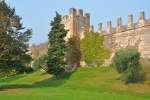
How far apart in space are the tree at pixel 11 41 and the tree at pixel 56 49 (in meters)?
12.3

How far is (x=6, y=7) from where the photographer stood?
40469mm

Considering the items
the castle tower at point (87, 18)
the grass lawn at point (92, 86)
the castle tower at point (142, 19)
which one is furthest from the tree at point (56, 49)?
the castle tower at point (87, 18)

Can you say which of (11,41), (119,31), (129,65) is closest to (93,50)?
(119,31)

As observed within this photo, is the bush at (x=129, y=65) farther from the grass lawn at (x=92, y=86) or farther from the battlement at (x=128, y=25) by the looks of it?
the battlement at (x=128, y=25)

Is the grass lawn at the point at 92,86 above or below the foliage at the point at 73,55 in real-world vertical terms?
below

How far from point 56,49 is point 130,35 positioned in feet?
37.7

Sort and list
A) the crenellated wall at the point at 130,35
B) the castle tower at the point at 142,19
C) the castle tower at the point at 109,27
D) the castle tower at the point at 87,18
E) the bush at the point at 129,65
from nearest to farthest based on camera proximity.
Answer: the bush at the point at 129,65 → the crenellated wall at the point at 130,35 → the castle tower at the point at 142,19 → the castle tower at the point at 109,27 → the castle tower at the point at 87,18

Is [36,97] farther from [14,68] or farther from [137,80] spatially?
[137,80]

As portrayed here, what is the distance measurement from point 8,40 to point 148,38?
24.9m

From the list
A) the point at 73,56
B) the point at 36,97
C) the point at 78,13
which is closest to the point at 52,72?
the point at 73,56

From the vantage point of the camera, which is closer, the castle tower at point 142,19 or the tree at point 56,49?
the tree at point 56,49

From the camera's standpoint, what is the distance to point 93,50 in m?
61.5

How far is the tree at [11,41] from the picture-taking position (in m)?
39.0

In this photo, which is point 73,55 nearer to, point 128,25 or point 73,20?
point 128,25
